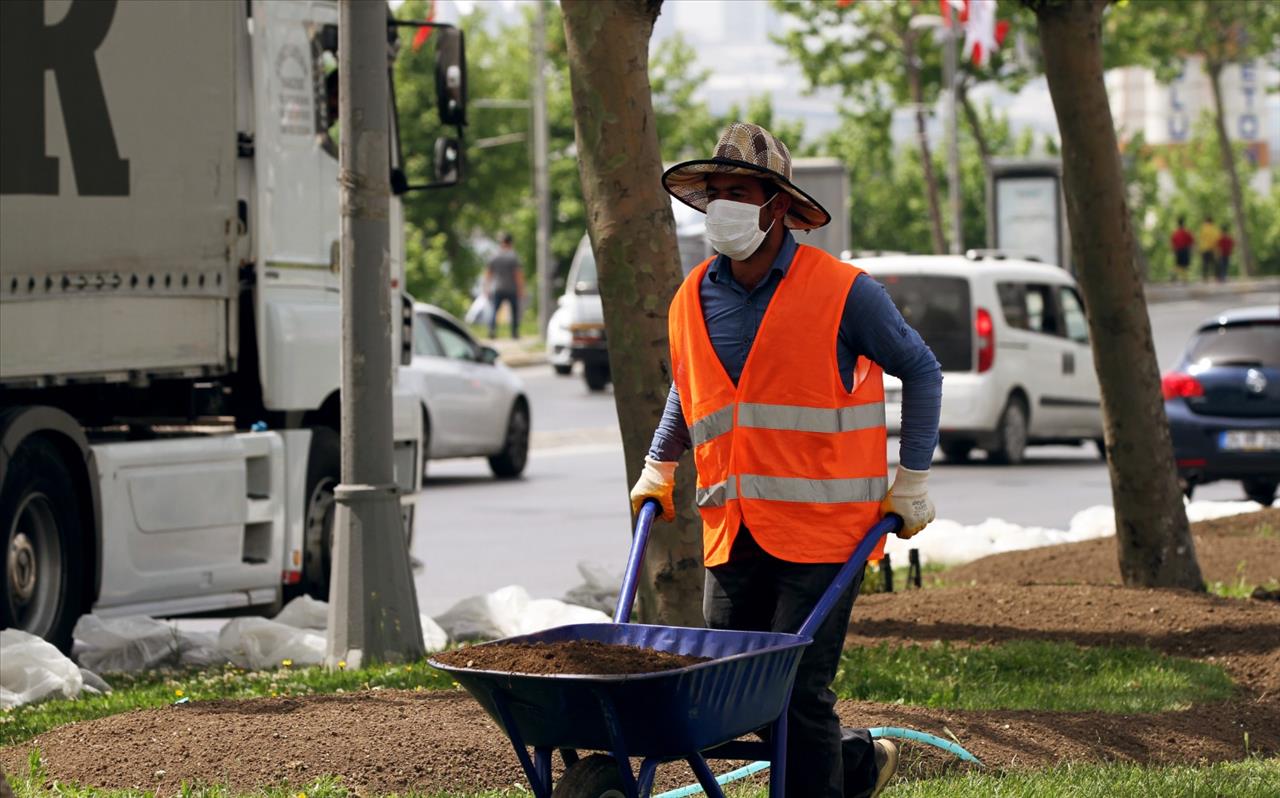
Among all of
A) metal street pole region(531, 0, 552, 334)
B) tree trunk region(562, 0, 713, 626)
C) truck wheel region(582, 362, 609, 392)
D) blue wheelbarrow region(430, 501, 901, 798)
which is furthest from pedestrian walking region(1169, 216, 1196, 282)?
blue wheelbarrow region(430, 501, 901, 798)

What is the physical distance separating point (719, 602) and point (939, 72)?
45240mm

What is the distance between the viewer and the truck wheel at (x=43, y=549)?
9484 millimetres

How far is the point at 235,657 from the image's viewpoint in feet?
32.3

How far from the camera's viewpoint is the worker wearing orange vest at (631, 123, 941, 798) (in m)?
5.27

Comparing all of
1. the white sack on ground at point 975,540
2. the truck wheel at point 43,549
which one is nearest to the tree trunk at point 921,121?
the white sack on ground at point 975,540

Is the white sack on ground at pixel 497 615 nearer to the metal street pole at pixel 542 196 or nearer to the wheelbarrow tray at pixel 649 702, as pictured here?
the wheelbarrow tray at pixel 649 702

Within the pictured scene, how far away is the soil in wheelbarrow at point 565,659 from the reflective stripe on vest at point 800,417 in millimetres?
664

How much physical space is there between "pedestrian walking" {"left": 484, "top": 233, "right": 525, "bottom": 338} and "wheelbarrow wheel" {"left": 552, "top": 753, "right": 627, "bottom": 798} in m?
36.0

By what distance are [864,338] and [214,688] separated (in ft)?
14.4

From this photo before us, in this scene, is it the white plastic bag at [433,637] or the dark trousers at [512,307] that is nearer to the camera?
the white plastic bag at [433,637]

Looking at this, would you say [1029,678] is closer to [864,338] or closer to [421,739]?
[421,739]

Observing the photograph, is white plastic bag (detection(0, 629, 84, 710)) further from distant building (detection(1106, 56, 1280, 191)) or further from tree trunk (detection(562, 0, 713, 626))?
distant building (detection(1106, 56, 1280, 191))

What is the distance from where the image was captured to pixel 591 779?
4801 millimetres

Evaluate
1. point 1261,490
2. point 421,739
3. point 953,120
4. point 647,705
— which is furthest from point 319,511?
point 953,120
